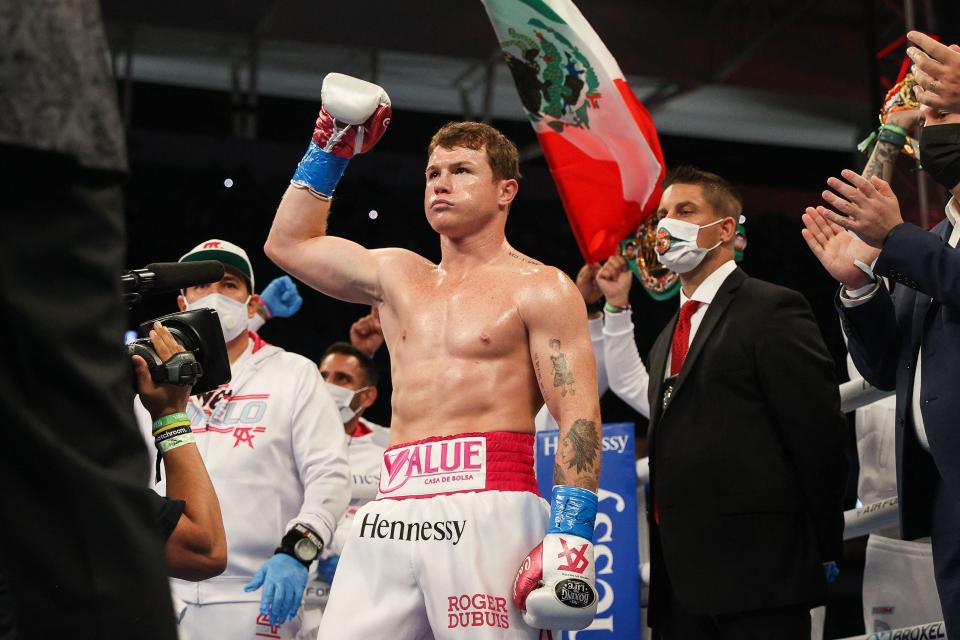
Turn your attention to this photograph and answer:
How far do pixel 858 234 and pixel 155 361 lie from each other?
55.4 inches

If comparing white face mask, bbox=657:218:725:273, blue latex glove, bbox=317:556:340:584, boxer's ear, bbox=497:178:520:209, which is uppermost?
boxer's ear, bbox=497:178:520:209

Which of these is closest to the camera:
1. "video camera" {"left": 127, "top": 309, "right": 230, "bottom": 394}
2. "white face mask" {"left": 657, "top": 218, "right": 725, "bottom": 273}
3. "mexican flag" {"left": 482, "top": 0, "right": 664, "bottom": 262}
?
"video camera" {"left": 127, "top": 309, "right": 230, "bottom": 394}

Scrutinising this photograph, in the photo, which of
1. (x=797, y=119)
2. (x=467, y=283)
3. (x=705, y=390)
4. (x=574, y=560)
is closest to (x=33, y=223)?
(x=574, y=560)

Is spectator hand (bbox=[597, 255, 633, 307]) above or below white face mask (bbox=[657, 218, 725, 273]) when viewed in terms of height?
below

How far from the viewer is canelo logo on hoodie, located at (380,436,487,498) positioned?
2.10 m

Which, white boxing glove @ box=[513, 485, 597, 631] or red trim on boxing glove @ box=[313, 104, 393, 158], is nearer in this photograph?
white boxing glove @ box=[513, 485, 597, 631]

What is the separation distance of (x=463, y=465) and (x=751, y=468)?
740 mm

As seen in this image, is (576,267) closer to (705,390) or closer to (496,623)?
(705,390)

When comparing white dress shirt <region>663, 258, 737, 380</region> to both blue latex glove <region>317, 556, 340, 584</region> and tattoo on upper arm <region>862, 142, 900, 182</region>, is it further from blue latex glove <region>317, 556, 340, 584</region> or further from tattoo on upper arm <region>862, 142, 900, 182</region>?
blue latex glove <region>317, 556, 340, 584</region>

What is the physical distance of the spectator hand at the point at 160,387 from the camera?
5.24 feet

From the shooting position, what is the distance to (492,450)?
2.12 meters

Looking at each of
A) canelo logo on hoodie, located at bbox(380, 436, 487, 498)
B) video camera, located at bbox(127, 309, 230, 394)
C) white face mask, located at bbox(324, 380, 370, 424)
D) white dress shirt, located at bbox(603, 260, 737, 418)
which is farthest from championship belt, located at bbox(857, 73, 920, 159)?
white face mask, located at bbox(324, 380, 370, 424)

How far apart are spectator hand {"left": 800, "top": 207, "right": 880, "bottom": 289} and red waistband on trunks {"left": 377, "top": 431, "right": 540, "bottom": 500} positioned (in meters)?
0.77

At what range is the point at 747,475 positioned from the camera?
2410 millimetres
